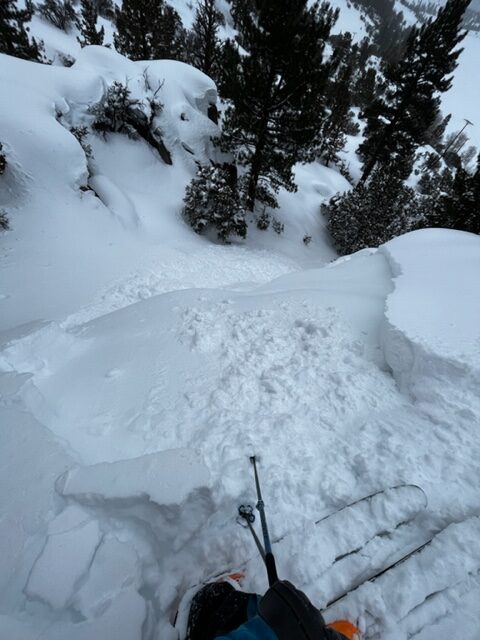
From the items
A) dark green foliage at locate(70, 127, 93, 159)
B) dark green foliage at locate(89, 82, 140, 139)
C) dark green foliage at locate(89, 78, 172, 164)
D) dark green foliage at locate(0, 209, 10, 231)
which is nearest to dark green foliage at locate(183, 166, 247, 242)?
dark green foliage at locate(89, 78, 172, 164)

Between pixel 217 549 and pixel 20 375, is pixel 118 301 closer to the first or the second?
pixel 20 375

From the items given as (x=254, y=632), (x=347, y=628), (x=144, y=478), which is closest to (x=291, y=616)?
(x=254, y=632)

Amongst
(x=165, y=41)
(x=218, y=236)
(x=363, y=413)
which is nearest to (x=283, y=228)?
(x=218, y=236)

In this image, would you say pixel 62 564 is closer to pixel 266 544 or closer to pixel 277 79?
pixel 266 544

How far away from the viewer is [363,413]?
3062 millimetres

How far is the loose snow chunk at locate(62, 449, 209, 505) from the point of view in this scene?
2322 mm

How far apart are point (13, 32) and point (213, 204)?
1295 cm

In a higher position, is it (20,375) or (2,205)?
(2,205)

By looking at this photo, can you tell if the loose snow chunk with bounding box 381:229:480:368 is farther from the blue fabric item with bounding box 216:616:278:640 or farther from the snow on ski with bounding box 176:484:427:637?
the blue fabric item with bounding box 216:616:278:640

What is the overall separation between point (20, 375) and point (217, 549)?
326 cm

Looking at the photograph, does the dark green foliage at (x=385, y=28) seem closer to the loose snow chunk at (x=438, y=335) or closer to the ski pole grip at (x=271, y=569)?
the loose snow chunk at (x=438, y=335)

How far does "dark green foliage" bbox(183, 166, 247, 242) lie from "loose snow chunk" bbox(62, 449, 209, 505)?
950 cm

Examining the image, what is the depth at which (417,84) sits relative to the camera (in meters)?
12.9

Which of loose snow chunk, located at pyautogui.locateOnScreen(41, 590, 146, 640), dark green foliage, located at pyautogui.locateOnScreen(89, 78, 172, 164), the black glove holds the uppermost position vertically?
dark green foliage, located at pyautogui.locateOnScreen(89, 78, 172, 164)
